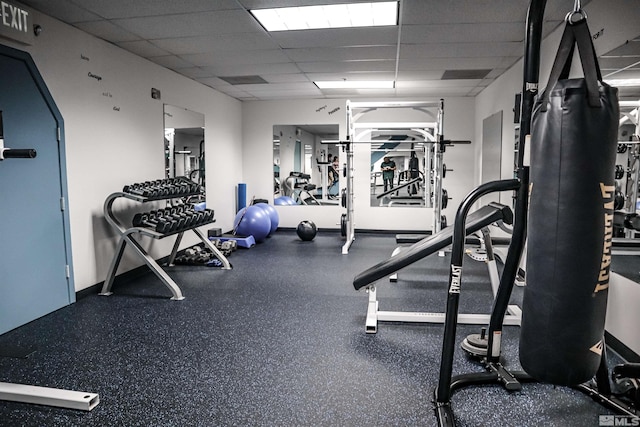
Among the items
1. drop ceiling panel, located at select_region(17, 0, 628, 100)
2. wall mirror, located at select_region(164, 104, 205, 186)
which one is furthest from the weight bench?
wall mirror, located at select_region(164, 104, 205, 186)

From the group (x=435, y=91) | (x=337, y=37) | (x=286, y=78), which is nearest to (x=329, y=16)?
(x=337, y=37)

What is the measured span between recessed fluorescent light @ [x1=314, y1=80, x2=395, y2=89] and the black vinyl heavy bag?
4.74 metres

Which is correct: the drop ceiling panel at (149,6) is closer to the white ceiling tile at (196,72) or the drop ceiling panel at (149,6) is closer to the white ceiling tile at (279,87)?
the white ceiling tile at (196,72)

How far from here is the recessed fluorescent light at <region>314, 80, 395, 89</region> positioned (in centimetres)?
596

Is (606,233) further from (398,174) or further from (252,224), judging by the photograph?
(398,174)

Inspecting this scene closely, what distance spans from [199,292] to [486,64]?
4.12 metres

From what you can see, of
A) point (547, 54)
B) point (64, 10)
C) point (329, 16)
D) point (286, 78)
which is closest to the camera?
point (64, 10)

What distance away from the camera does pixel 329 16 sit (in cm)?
341

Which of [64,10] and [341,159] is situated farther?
[341,159]

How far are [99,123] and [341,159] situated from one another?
4214 millimetres

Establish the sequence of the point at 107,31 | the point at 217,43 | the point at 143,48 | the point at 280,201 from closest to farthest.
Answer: the point at 107,31 → the point at 217,43 → the point at 143,48 → the point at 280,201

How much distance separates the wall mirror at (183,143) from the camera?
5.17 metres

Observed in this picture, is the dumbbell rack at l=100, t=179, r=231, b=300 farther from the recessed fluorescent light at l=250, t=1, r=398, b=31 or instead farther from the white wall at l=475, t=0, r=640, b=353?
the white wall at l=475, t=0, r=640, b=353

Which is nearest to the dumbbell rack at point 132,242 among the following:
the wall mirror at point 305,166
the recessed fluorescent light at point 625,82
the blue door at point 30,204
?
the blue door at point 30,204
